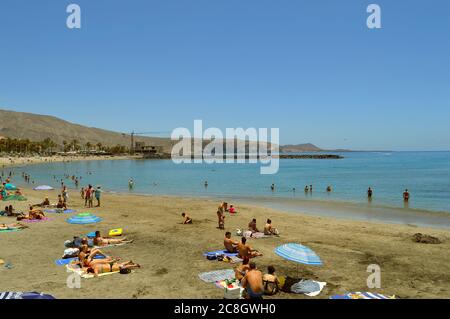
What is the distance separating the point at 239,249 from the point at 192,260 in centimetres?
157

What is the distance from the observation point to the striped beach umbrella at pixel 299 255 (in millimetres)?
10742

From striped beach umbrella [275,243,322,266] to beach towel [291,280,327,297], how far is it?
1608 millimetres

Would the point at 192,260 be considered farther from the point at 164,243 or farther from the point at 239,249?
the point at 164,243

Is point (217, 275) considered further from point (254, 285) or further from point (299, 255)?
point (299, 255)

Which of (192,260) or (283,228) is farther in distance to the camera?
(283,228)

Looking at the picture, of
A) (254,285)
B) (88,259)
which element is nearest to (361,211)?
(254,285)

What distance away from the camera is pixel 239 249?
1126 cm

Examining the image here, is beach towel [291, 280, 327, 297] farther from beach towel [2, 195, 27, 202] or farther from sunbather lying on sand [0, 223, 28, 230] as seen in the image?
beach towel [2, 195, 27, 202]

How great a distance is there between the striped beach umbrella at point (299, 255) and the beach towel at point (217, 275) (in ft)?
6.33

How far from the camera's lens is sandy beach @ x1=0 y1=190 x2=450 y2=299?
9.09m

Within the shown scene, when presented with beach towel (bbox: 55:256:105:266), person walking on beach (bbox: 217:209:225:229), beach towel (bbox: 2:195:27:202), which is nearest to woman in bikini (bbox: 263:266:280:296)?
beach towel (bbox: 55:256:105:266)

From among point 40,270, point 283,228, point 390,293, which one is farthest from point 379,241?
point 40,270
